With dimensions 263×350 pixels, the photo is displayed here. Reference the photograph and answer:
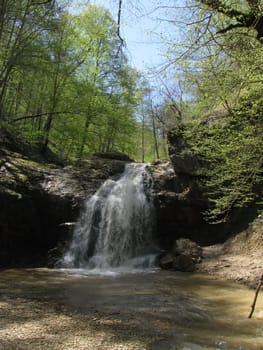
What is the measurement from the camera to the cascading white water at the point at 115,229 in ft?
42.8

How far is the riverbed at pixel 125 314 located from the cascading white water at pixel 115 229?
2.94 m

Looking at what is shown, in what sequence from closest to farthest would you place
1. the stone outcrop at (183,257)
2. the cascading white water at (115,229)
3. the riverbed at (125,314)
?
the riverbed at (125,314) → the stone outcrop at (183,257) → the cascading white water at (115,229)

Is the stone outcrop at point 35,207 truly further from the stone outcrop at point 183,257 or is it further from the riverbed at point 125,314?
the stone outcrop at point 183,257

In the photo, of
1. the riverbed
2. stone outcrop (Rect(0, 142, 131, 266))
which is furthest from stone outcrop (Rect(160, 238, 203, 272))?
stone outcrop (Rect(0, 142, 131, 266))

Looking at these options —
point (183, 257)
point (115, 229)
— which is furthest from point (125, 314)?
point (115, 229)

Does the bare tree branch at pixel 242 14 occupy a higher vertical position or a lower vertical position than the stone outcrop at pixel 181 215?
higher

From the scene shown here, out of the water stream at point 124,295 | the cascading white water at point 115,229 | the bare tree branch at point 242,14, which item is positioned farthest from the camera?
the cascading white water at point 115,229

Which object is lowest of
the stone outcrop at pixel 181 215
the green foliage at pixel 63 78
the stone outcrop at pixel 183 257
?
the stone outcrop at pixel 183 257

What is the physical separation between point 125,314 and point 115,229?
312 inches

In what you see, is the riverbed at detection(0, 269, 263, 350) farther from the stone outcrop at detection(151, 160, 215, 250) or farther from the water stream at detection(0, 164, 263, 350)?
the stone outcrop at detection(151, 160, 215, 250)

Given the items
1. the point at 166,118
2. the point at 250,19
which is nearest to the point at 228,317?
the point at 250,19

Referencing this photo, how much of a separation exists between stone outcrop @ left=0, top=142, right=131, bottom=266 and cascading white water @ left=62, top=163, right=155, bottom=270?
1.77 ft

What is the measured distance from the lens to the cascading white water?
13047 millimetres

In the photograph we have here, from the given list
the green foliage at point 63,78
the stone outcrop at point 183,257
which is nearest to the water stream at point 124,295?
the stone outcrop at point 183,257
